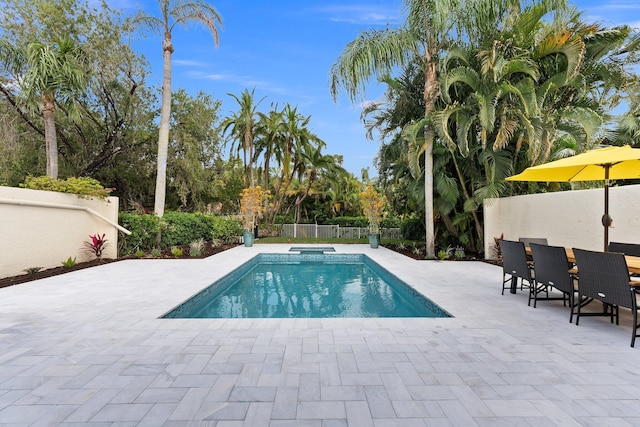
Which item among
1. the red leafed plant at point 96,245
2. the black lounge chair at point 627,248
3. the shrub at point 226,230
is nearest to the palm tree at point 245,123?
the shrub at point 226,230

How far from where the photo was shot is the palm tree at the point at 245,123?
18.0 metres

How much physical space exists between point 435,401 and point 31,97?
12444mm

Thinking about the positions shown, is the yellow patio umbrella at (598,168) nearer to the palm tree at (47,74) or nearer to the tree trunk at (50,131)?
the palm tree at (47,74)

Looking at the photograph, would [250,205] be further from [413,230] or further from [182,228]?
[413,230]

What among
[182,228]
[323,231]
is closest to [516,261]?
[182,228]

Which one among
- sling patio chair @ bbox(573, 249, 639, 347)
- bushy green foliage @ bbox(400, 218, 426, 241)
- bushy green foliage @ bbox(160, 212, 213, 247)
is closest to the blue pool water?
sling patio chair @ bbox(573, 249, 639, 347)

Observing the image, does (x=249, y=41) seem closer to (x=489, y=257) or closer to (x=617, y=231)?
(x=489, y=257)

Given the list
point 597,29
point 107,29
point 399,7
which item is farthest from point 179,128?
point 597,29

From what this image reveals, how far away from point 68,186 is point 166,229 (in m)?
3.41

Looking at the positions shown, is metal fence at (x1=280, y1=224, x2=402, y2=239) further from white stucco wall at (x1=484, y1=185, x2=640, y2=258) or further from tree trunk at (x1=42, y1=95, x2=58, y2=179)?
tree trunk at (x1=42, y1=95, x2=58, y2=179)

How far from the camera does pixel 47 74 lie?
8.81m

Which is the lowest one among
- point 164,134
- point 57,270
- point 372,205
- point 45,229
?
point 57,270

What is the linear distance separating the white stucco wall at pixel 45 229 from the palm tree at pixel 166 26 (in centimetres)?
187

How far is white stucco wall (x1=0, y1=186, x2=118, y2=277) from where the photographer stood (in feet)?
21.9
